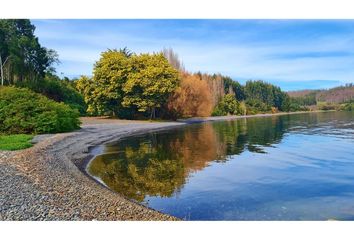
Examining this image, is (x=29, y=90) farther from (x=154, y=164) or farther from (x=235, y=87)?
(x=235, y=87)

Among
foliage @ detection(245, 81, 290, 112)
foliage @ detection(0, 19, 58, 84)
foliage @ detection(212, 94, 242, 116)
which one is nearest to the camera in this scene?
foliage @ detection(0, 19, 58, 84)

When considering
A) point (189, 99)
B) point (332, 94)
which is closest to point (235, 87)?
point (189, 99)

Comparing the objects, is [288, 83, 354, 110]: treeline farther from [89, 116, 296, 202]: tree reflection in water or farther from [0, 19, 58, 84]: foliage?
[89, 116, 296, 202]: tree reflection in water

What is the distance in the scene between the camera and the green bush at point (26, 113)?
19.3 m

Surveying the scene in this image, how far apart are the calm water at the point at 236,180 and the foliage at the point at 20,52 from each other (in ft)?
69.2

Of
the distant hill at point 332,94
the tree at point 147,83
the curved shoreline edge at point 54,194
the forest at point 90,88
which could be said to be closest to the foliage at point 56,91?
the forest at point 90,88

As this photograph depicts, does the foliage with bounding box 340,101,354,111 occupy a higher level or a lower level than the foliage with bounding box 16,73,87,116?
lower

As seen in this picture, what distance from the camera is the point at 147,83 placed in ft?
129

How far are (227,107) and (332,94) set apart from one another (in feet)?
232

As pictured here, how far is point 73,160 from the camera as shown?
14.0m

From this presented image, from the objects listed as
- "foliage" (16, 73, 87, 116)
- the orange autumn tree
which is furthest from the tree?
"foliage" (16, 73, 87, 116)

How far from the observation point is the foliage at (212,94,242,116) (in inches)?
2679
